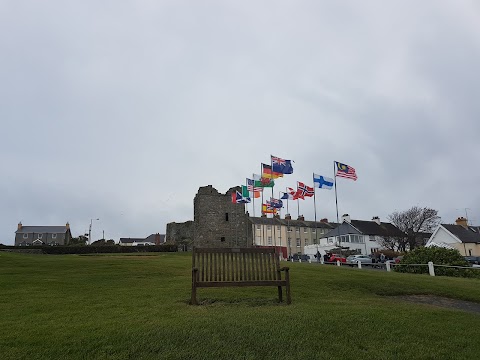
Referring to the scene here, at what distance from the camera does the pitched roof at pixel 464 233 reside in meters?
53.7

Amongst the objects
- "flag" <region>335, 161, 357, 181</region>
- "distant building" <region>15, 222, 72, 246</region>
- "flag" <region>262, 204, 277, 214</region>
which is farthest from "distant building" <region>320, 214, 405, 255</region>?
"distant building" <region>15, 222, 72, 246</region>

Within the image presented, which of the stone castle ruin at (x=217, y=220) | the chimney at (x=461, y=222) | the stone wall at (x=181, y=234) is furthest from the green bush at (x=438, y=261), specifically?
the chimney at (x=461, y=222)

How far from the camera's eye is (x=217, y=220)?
53.2 meters

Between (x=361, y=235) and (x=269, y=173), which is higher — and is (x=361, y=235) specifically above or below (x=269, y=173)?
below

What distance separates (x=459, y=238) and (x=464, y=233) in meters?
2.70

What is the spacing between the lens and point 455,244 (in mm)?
53562

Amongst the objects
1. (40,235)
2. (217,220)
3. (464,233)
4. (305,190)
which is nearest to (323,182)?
(305,190)

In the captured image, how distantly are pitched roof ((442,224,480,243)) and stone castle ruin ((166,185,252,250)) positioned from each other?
2942cm

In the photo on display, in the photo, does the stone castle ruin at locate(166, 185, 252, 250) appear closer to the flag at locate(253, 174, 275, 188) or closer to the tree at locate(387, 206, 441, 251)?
the flag at locate(253, 174, 275, 188)

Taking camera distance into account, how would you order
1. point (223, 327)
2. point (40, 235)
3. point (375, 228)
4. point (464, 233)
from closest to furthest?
point (223, 327) < point (464, 233) < point (375, 228) < point (40, 235)

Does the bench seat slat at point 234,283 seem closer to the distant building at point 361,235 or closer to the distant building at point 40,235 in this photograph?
the distant building at point 361,235

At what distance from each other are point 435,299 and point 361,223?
63591mm

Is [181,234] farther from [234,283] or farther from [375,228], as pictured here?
[234,283]

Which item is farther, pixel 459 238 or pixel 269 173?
pixel 459 238
